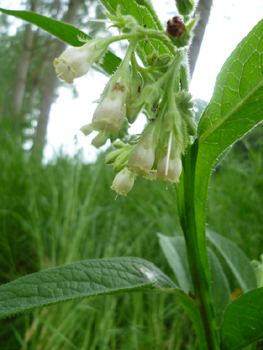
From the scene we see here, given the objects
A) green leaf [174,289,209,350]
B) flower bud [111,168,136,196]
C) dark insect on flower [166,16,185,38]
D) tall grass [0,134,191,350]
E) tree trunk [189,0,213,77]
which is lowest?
tall grass [0,134,191,350]

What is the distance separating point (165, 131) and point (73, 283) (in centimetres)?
41

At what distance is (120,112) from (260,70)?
0.32 metres

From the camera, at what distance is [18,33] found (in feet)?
37.6

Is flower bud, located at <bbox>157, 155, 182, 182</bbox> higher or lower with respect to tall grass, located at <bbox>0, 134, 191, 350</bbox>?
higher

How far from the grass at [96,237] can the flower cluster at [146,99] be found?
1.17 metres

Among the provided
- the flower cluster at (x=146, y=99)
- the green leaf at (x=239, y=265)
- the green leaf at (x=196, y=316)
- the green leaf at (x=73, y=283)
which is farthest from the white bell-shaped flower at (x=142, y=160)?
the green leaf at (x=239, y=265)

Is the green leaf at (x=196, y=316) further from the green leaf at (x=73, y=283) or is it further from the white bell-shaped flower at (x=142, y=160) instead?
the white bell-shaped flower at (x=142, y=160)

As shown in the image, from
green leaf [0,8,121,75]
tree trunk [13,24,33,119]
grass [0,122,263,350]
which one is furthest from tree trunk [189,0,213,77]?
tree trunk [13,24,33,119]

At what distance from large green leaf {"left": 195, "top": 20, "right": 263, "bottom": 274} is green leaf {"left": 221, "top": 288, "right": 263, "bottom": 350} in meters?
0.15

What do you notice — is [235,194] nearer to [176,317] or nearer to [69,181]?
[176,317]

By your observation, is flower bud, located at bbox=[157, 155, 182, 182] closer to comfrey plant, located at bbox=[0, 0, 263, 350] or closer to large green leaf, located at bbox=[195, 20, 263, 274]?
comfrey plant, located at bbox=[0, 0, 263, 350]

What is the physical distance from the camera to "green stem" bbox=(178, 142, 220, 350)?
0.78 metres

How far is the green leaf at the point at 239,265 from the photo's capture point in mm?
1228

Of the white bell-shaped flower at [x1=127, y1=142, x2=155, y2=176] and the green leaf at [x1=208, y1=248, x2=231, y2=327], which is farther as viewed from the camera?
the green leaf at [x1=208, y1=248, x2=231, y2=327]
